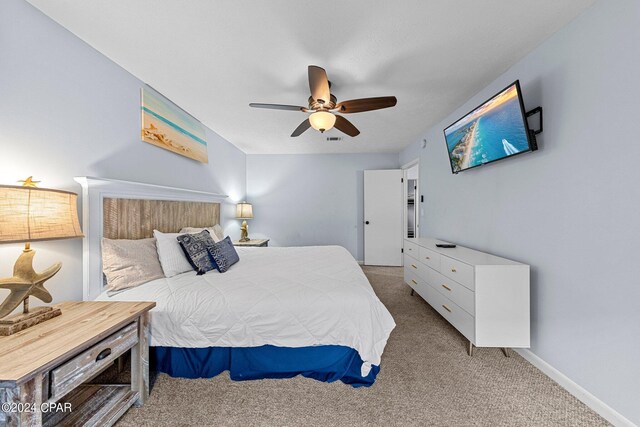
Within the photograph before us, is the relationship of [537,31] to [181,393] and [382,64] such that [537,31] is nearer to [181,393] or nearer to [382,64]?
[382,64]

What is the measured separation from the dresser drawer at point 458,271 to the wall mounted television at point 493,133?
38.9 inches

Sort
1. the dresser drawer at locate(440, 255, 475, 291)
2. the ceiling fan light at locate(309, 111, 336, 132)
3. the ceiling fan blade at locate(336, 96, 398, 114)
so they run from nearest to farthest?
the dresser drawer at locate(440, 255, 475, 291) < the ceiling fan blade at locate(336, 96, 398, 114) < the ceiling fan light at locate(309, 111, 336, 132)

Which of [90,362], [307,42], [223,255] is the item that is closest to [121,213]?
[223,255]

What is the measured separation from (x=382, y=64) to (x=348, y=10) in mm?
659

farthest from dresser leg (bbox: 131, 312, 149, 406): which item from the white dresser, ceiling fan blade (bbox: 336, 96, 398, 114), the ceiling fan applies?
the white dresser

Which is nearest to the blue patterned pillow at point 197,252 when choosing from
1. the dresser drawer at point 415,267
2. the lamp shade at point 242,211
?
the lamp shade at point 242,211

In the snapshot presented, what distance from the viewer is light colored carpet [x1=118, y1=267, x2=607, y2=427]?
142 cm

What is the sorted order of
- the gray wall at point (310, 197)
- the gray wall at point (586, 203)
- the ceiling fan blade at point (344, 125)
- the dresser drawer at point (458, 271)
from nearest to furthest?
the gray wall at point (586, 203), the dresser drawer at point (458, 271), the ceiling fan blade at point (344, 125), the gray wall at point (310, 197)

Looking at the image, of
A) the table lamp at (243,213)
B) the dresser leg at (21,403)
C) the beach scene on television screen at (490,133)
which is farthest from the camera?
the table lamp at (243,213)

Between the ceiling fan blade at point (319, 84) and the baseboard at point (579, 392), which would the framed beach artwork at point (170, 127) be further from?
the baseboard at point (579, 392)

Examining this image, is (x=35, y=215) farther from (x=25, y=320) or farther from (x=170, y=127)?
(x=170, y=127)

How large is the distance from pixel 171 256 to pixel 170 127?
4.80ft

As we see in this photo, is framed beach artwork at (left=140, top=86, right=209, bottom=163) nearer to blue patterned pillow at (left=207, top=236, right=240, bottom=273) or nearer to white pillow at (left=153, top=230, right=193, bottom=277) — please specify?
white pillow at (left=153, top=230, right=193, bottom=277)

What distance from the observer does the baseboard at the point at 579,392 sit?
136 cm
